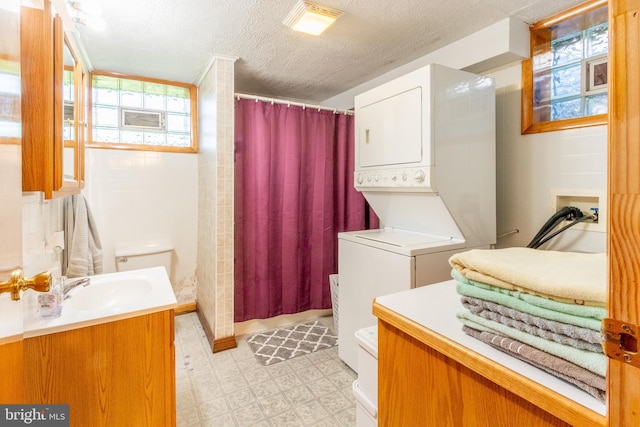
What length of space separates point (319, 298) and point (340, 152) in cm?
140

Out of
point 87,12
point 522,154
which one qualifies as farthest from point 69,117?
point 522,154

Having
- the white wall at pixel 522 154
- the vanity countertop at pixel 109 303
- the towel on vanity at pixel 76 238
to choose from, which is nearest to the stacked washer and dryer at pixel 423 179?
the white wall at pixel 522 154

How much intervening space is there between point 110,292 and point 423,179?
179 centimetres

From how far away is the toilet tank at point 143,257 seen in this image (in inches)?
107

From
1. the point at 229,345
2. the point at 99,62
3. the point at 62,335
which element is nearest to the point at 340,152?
the point at 229,345

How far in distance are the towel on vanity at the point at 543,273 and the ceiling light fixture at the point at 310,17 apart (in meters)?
1.60

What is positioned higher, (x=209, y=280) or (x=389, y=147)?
(x=389, y=147)

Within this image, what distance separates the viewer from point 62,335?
1.19 metres

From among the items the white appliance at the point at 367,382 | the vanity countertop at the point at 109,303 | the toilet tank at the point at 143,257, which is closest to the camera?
the white appliance at the point at 367,382

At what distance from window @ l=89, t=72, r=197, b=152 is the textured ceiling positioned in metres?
0.14

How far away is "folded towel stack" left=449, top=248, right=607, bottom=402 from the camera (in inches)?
19.3

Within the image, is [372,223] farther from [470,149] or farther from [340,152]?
[470,149]

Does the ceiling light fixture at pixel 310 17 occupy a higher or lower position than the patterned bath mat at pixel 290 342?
higher

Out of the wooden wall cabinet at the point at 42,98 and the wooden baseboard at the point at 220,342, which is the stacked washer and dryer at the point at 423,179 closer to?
the wooden baseboard at the point at 220,342
